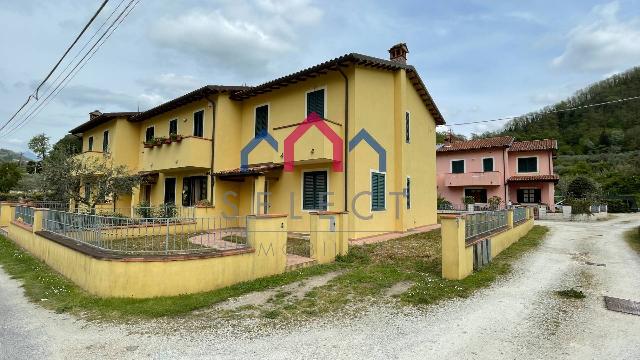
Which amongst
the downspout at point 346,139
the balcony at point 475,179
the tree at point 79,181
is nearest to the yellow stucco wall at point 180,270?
the downspout at point 346,139

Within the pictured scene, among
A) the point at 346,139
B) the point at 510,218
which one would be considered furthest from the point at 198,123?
the point at 510,218

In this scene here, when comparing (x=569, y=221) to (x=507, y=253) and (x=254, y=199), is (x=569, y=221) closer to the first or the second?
(x=507, y=253)

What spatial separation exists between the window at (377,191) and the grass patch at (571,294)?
7034 mm

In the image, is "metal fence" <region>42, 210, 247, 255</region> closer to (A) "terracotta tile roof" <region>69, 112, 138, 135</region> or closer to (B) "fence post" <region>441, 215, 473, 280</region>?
(B) "fence post" <region>441, 215, 473, 280</region>

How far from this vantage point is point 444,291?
6855 mm

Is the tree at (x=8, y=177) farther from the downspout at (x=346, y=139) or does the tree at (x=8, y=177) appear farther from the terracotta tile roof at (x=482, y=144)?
the terracotta tile roof at (x=482, y=144)

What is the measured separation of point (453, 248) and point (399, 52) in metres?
9.99

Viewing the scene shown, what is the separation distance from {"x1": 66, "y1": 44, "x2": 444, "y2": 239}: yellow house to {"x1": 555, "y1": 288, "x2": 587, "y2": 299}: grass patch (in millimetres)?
6311

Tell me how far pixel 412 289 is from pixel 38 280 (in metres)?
8.53

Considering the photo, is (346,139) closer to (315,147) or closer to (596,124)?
(315,147)

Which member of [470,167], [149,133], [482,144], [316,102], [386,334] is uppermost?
[482,144]

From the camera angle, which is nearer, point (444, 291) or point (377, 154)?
point (444, 291)

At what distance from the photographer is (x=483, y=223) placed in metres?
9.82

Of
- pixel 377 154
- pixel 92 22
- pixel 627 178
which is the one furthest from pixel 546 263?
pixel 627 178
